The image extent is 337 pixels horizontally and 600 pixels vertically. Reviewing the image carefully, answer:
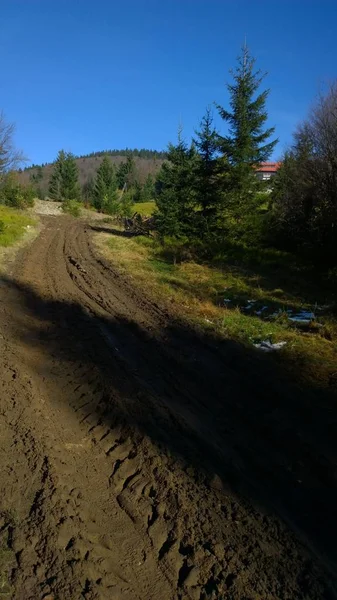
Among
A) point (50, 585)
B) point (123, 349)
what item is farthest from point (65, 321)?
point (50, 585)

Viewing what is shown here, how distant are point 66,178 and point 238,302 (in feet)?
175

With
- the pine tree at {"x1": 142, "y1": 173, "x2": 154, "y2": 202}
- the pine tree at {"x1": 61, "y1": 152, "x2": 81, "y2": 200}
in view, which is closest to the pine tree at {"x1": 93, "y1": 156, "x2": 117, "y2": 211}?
the pine tree at {"x1": 61, "y1": 152, "x2": 81, "y2": 200}

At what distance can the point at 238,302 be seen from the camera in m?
12.1

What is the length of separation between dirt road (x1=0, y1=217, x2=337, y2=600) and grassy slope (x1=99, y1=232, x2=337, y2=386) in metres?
0.98

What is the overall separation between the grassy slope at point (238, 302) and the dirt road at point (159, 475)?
98cm

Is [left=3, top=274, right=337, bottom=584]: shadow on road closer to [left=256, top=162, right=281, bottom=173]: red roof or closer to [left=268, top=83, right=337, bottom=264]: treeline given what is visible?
[left=268, top=83, right=337, bottom=264]: treeline

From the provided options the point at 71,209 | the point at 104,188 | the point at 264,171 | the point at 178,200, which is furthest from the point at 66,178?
the point at 178,200

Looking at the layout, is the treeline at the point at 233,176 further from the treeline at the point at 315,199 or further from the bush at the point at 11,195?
the bush at the point at 11,195

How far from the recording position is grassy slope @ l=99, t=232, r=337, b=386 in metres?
7.82

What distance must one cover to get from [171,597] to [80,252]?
55.9 feet

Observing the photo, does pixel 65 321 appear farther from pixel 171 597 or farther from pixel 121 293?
pixel 171 597

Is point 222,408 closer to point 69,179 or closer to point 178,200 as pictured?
point 178,200

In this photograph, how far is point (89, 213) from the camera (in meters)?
46.1

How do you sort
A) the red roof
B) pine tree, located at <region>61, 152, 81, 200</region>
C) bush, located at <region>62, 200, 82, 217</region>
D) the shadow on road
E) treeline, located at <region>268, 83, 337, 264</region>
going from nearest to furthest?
the shadow on road → treeline, located at <region>268, 83, 337, 264</region> → the red roof → bush, located at <region>62, 200, 82, 217</region> → pine tree, located at <region>61, 152, 81, 200</region>
